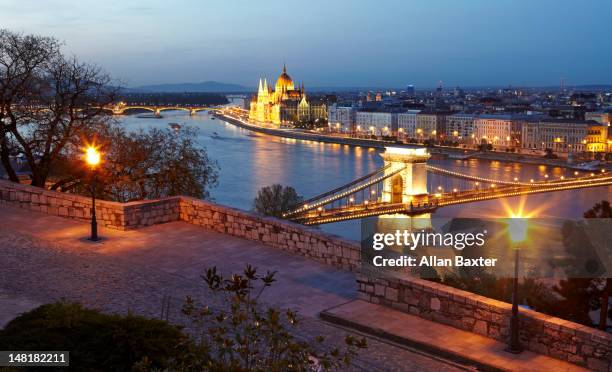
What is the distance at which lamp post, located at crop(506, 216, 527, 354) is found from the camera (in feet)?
10.6

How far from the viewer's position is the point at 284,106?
257 ft

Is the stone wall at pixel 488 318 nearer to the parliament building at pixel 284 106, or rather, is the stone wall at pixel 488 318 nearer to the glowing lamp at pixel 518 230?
the glowing lamp at pixel 518 230

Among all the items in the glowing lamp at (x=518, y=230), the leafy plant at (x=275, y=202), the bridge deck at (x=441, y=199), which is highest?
the glowing lamp at (x=518, y=230)

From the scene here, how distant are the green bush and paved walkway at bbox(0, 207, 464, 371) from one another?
0.84 metres

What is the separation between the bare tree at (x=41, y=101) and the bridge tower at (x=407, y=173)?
16.2 meters

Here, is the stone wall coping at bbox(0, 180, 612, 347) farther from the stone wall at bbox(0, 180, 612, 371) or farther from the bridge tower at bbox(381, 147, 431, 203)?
the bridge tower at bbox(381, 147, 431, 203)

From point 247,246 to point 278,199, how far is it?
1448 cm

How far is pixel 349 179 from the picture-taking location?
28.1 m

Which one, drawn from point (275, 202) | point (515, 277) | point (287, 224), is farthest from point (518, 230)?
point (275, 202)

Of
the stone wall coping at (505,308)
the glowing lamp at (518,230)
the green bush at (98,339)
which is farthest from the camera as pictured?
the glowing lamp at (518,230)

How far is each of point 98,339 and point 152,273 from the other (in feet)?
6.37

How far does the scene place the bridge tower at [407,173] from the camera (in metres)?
23.9

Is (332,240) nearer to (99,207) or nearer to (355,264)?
(355,264)

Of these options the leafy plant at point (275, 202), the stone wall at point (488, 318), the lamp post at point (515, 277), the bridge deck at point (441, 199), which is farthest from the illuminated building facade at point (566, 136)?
the lamp post at point (515, 277)
